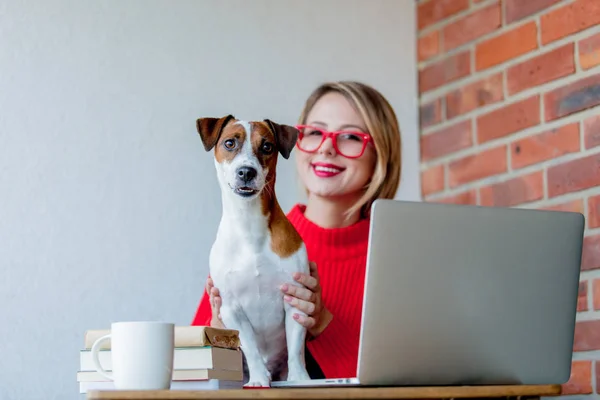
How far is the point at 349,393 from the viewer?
3.50ft

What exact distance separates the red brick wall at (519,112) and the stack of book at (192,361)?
3.68ft

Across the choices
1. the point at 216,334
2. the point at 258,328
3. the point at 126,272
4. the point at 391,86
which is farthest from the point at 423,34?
the point at 216,334

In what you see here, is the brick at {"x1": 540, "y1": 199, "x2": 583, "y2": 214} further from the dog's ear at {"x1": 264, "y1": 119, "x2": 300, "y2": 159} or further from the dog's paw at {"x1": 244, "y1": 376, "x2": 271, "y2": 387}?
the dog's paw at {"x1": 244, "y1": 376, "x2": 271, "y2": 387}

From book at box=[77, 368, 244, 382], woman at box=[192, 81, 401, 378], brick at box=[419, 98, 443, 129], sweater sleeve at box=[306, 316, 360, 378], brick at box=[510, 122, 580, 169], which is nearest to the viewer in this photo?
book at box=[77, 368, 244, 382]

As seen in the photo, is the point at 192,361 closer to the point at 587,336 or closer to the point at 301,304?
the point at 301,304

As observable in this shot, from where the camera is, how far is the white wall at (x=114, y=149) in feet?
6.72

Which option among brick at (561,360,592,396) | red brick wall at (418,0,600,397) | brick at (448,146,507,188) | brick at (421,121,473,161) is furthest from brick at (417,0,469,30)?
brick at (561,360,592,396)

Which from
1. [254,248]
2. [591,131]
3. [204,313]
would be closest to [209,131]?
[254,248]

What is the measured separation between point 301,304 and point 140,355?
1.38ft

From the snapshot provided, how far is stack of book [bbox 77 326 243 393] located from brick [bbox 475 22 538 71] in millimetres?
1381

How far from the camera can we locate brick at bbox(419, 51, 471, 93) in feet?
8.26

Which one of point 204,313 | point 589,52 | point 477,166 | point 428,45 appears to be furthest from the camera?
point 428,45

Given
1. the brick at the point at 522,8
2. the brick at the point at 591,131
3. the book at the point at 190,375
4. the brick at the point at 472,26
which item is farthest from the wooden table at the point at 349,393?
the brick at the point at 472,26

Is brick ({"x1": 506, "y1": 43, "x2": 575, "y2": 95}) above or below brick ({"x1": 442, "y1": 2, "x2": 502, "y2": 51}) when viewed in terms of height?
below
